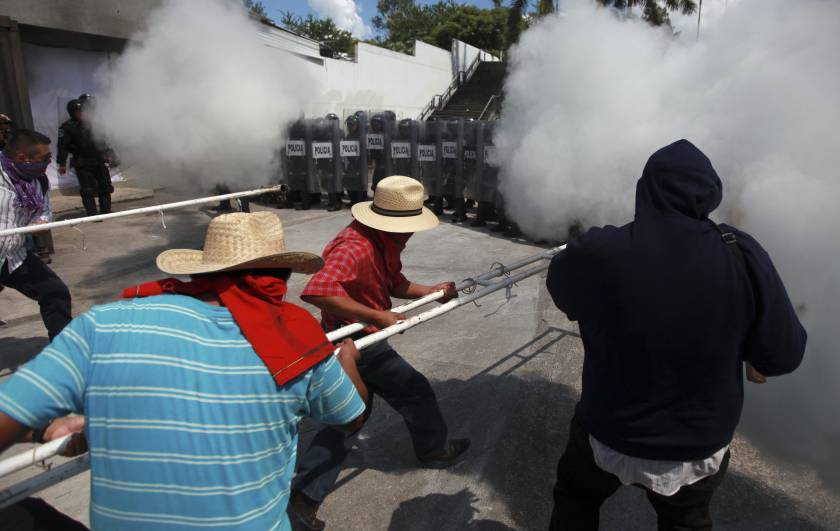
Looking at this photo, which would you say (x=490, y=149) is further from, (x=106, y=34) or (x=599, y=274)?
(x=106, y=34)

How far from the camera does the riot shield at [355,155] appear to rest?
9.91 m

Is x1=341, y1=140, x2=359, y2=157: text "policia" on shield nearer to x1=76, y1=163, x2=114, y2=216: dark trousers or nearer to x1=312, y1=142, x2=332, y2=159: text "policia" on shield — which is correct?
x1=312, y1=142, x2=332, y2=159: text "policia" on shield

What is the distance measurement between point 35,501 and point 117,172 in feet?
39.2

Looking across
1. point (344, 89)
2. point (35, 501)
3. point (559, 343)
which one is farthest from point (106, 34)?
point (35, 501)

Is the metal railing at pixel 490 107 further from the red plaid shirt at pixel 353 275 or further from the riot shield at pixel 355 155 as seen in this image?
the red plaid shirt at pixel 353 275

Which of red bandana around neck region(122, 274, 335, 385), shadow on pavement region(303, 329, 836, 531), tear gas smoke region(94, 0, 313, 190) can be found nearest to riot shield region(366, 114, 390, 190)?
tear gas smoke region(94, 0, 313, 190)

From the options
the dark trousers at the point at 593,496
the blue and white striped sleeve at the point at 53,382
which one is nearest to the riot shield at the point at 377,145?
the dark trousers at the point at 593,496

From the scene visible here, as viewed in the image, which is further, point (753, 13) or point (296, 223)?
point (296, 223)

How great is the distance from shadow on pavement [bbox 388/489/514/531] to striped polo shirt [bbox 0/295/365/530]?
4.30 ft

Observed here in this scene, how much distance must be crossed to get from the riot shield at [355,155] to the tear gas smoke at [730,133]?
3059 mm

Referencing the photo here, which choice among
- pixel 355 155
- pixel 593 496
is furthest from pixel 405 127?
pixel 593 496

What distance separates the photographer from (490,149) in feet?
26.6

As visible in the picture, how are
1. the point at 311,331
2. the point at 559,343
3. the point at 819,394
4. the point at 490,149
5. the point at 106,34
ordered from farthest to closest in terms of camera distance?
1. the point at 106,34
2. the point at 490,149
3. the point at 559,343
4. the point at 819,394
5. the point at 311,331

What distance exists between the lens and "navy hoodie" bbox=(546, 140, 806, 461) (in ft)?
4.97
